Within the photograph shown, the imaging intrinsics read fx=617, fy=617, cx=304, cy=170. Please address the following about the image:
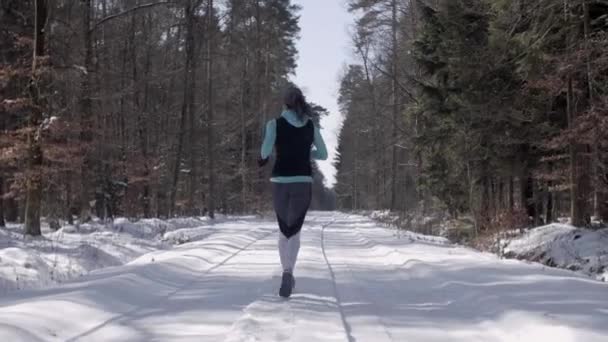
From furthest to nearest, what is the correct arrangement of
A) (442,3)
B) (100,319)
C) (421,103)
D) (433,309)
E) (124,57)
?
(124,57), (421,103), (442,3), (433,309), (100,319)

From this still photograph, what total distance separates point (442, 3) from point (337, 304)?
52.2ft

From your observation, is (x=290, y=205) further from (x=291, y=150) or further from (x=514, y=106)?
(x=514, y=106)

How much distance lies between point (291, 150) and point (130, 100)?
26.7 metres

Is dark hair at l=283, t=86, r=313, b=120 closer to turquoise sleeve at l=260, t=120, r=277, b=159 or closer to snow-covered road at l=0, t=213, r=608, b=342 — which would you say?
turquoise sleeve at l=260, t=120, r=277, b=159

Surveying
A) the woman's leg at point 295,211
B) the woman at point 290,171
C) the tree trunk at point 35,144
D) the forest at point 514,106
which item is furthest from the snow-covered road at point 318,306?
the forest at point 514,106

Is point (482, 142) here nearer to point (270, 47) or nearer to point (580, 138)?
point (580, 138)

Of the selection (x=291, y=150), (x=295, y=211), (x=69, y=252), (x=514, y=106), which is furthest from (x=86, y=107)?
(x=295, y=211)

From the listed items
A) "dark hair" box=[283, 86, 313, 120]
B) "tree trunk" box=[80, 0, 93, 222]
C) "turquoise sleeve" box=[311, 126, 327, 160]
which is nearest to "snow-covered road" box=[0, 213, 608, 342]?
"turquoise sleeve" box=[311, 126, 327, 160]

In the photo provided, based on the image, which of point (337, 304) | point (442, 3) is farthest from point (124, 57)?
point (337, 304)

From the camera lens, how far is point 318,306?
546 cm

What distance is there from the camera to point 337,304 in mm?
5625

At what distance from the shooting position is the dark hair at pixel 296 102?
6.25 m

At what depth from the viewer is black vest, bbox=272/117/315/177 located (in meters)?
6.21

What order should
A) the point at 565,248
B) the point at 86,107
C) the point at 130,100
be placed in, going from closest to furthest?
the point at 565,248 < the point at 86,107 < the point at 130,100
